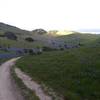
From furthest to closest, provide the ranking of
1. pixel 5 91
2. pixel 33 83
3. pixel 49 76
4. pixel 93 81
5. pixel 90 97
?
pixel 49 76
pixel 33 83
pixel 93 81
pixel 5 91
pixel 90 97

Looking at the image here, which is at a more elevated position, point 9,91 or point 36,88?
point 9,91

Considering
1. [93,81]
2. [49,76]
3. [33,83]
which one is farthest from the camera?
[49,76]

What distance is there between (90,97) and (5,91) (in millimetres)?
7972

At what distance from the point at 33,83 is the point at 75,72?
7.06m

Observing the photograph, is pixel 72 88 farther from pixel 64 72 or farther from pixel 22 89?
pixel 64 72

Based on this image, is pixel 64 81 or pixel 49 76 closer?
pixel 64 81

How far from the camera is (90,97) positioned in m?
26.1

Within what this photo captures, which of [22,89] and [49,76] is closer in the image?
[22,89]

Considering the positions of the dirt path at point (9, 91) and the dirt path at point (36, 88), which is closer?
the dirt path at point (36, 88)

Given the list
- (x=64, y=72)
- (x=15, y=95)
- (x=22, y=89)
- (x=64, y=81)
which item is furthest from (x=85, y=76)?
(x=15, y=95)

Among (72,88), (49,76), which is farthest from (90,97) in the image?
(49,76)

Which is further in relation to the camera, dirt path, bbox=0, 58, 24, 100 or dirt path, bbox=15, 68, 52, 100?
dirt path, bbox=0, 58, 24, 100

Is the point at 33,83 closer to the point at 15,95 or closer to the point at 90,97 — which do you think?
the point at 15,95

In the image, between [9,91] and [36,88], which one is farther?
[36,88]
